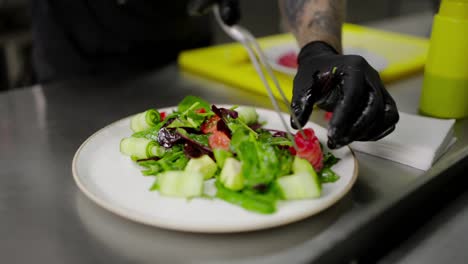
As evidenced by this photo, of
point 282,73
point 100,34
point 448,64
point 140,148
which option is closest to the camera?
point 140,148

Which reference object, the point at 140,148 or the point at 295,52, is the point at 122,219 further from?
the point at 295,52

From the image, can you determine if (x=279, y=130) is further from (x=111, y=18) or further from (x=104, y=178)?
(x=111, y=18)

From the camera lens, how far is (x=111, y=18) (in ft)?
→ 4.70

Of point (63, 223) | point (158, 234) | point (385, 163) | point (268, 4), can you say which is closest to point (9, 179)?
point (63, 223)

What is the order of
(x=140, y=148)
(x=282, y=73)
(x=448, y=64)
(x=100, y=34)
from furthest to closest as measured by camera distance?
(x=100, y=34) → (x=282, y=73) → (x=448, y=64) → (x=140, y=148)

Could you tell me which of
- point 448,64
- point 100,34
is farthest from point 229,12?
point 100,34

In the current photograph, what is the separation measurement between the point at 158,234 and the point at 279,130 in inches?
13.5

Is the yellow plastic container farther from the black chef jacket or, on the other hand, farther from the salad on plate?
the black chef jacket

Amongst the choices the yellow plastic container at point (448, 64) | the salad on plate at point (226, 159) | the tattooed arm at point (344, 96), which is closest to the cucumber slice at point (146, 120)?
the salad on plate at point (226, 159)

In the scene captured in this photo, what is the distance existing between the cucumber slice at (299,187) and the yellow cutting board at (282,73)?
1.71 ft

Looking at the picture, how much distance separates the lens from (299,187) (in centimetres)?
65

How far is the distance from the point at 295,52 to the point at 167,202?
816 mm

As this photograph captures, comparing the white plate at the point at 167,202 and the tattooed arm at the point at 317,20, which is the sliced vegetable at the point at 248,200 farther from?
the tattooed arm at the point at 317,20

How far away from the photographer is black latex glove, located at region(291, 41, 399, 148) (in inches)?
28.3
